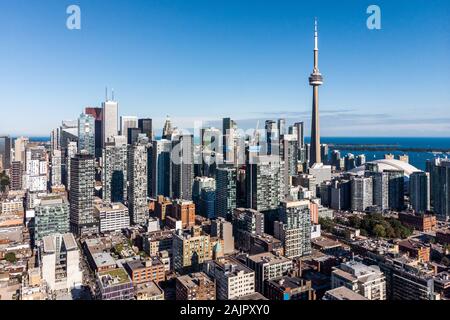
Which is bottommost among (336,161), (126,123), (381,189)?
(381,189)

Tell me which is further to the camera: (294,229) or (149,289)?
(294,229)

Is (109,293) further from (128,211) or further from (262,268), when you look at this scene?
(128,211)

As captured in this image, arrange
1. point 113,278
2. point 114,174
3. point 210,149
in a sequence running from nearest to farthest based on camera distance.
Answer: point 113,278, point 114,174, point 210,149

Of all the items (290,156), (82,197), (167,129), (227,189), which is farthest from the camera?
(167,129)

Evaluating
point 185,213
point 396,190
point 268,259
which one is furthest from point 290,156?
point 268,259

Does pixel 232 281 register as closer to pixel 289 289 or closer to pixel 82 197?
pixel 289 289

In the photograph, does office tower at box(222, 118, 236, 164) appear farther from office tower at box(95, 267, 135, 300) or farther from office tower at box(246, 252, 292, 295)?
office tower at box(95, 267, 135, 300)

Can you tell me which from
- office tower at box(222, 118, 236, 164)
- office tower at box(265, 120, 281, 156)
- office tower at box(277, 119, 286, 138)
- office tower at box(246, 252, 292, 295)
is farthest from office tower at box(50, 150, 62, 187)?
office tower at box(246, 252, 292, 295)
